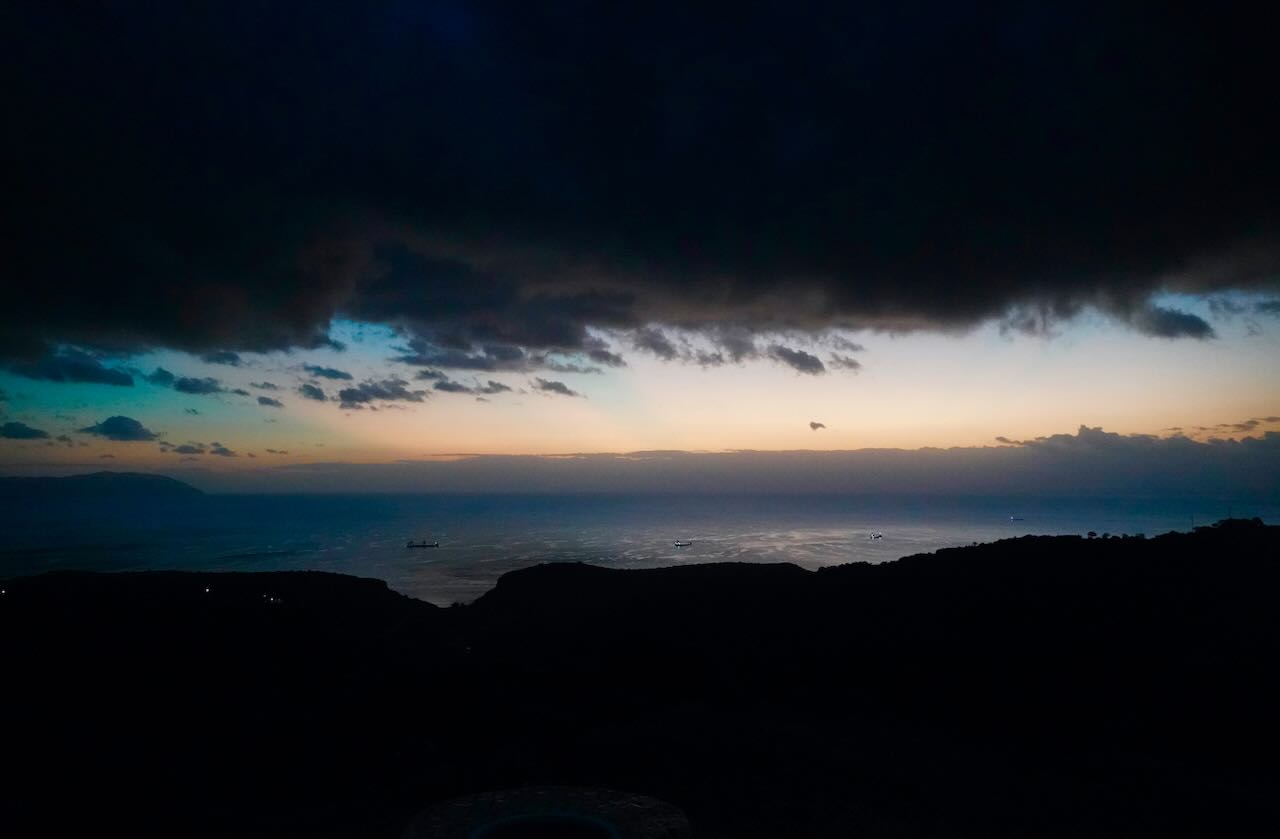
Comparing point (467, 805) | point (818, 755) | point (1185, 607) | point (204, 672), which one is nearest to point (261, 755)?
point (204, 672)

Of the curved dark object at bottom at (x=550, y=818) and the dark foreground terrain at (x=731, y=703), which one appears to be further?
the dark foreground terrain at (x=731, y=703)

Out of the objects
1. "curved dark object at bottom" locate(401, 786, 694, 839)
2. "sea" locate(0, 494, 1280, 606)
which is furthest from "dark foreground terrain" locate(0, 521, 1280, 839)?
"sea" locate(0, 494, 1280, 606)

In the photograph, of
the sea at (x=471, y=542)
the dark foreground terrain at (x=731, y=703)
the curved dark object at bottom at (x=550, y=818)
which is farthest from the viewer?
the sea at (x=471, y=542)

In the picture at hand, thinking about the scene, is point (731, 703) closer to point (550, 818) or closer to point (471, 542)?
point (550, 818)

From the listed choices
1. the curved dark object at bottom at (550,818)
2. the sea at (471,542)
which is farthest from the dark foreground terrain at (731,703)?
the sea at (471,542)

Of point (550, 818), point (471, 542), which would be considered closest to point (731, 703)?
point (550, 818)

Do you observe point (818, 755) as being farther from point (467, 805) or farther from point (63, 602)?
point (63, 602)

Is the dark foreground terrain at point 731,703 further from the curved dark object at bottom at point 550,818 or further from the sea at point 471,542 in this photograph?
the sea at point 471,542

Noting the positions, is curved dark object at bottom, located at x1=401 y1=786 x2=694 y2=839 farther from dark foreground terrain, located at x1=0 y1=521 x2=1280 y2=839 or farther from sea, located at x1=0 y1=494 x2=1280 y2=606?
sea, located at x1=0 y1=494 x2=1280 y2=606
